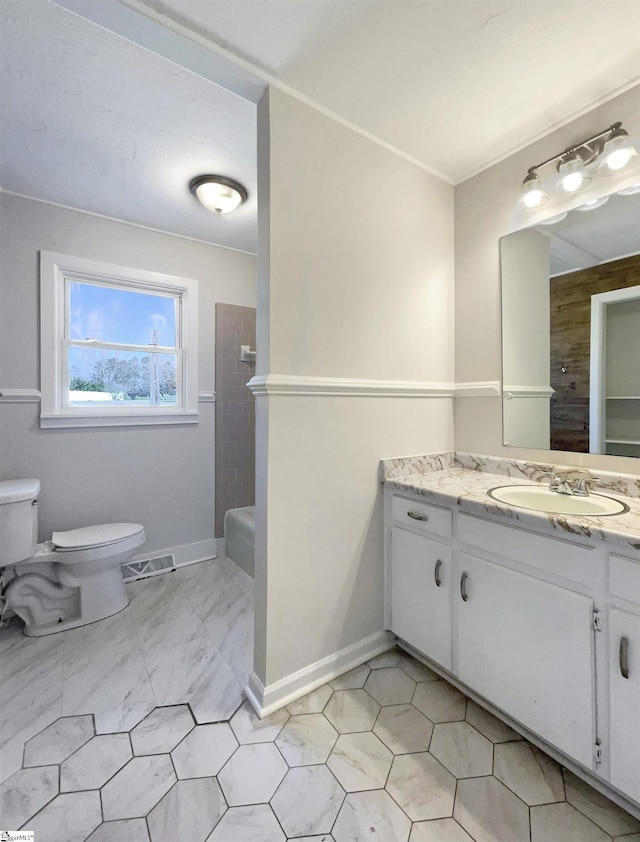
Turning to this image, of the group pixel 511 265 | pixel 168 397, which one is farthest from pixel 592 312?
pixel 168 397

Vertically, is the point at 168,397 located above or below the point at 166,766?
above

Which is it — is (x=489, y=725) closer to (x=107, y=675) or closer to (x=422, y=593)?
(x=422, y=593)

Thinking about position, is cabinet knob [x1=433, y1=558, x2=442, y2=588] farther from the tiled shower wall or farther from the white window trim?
the white window trim

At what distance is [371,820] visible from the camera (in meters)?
0.98

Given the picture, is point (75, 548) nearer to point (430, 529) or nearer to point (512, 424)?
point (430, 529)

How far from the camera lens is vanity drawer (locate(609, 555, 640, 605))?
0.93m

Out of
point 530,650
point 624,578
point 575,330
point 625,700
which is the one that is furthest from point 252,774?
point 575,330

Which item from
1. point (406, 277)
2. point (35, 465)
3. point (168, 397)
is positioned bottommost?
point (35, 465)

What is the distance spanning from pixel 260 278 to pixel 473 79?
3.54 feet

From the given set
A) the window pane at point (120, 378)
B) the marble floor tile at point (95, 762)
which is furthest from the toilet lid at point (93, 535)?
the marble floor tile at point (95, 762)

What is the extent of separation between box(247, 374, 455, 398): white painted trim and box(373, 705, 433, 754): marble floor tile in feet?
4.05

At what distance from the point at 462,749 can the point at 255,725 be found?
0.71 metres

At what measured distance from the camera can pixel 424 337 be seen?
1.83m

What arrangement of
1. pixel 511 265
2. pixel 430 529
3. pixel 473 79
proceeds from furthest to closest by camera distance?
pixel 511 265, pixel 430 529, pixel 473 79
